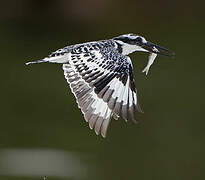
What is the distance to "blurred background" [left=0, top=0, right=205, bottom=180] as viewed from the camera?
3555mm

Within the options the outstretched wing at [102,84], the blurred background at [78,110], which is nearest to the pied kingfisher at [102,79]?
the outstretched wing at [102,84]

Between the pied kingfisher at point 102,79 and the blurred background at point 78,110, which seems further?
the blurred background at point 78,110

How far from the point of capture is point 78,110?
14.1 feet

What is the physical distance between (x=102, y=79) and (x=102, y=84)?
2 centimetres

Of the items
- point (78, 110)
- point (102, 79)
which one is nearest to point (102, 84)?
point (102, 79)

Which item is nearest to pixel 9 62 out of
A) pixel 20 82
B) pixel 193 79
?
pixel 20 82

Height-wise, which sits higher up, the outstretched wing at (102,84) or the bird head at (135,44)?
the bird head at (135,44)

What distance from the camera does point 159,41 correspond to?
17.9 ft

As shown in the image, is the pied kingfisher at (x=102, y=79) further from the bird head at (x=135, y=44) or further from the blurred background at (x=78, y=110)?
the blurred background at (x=78, y=110)

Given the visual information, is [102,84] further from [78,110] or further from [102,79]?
[78,110]

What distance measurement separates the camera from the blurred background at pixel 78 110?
355cm

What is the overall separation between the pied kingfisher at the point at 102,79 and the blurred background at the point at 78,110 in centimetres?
117

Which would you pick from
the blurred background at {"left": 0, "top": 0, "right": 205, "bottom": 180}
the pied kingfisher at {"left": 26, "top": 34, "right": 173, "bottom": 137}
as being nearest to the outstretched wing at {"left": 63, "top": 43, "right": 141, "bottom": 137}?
the pied kingfisher at {"left": 26, "top": 34, "right": 173, "bottom": 137}
